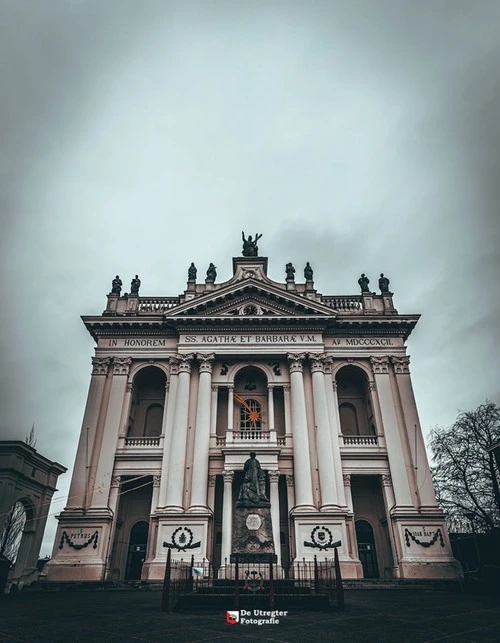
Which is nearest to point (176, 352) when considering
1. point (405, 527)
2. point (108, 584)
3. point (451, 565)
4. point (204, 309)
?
point (204, 309)

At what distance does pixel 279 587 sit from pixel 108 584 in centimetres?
1155

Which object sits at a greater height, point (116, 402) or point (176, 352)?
point (176, 352)

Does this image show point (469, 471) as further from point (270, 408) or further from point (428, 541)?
point (270, 408)

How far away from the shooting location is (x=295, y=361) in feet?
93.2

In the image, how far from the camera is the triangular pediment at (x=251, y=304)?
95.7 ft

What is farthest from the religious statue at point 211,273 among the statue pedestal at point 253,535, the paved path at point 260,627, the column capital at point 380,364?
the paved path at point 260,627

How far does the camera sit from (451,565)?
75.9 feet

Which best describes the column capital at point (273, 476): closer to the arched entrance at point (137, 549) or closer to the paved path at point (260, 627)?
the arched entrance at point (137, 549)

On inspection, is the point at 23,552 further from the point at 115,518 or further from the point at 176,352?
the point at 176,352

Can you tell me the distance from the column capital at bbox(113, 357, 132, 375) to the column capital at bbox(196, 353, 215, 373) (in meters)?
4.53

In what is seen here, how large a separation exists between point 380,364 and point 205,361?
1123cm

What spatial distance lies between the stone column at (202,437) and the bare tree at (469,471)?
19740 mm

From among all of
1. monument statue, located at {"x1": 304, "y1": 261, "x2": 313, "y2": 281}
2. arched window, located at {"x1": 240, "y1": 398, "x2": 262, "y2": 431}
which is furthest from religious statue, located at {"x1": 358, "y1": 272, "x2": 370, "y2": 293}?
arched window, located at {"x1": 240, "y1": 398, "x2": 262, "y2": 431}

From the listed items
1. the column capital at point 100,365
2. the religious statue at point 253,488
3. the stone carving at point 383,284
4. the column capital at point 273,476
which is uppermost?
the stone carving at point 383,284
